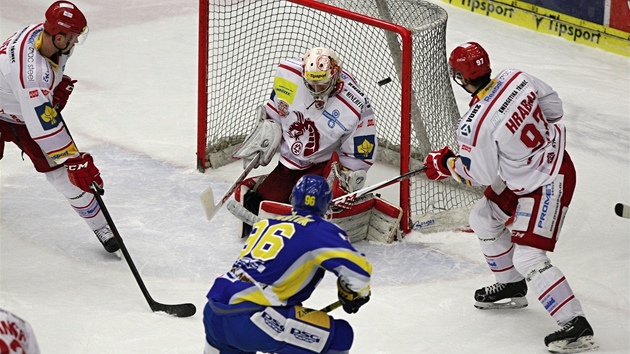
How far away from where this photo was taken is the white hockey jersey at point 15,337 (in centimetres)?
279

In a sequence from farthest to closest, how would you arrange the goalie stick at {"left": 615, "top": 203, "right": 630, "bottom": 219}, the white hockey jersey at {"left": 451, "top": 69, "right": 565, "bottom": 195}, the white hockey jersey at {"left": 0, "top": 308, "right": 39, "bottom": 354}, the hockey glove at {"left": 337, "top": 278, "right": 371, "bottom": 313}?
the goalie stick at {"left": 615, "top": 203, "right": 630, "bottom": 219}
the white hockey jersey at {"left": 451, "top": 69, "right": 565, "bottom": 195}
the hockey glove at {"left": 337, "top": 278, "right": 371, "bottom": 313}
the white hockey jersey at {"left": 0, "top": 308, "right": 39, "bottom": 354}

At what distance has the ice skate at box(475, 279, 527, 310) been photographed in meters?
4.83

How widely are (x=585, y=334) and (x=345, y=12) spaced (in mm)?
1951

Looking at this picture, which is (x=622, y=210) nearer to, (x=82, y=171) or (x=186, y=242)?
(x=186, y=242)

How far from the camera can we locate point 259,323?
11.7 ft

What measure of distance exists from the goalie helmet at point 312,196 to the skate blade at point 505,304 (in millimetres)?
1441

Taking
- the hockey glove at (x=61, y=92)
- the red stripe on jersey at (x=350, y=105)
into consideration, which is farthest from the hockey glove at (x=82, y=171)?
the red stripe on jersey at (x=350, y=105)

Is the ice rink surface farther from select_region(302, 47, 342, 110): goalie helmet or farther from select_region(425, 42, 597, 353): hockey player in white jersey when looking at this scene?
select_region(302, 47, 342, 110): goalie helmet

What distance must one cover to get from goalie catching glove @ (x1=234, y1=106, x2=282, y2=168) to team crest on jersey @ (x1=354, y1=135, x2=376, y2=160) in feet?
1.31

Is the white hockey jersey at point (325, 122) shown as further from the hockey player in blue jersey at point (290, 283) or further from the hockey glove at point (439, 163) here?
the hockey player in blue jersey at point (290, 283)

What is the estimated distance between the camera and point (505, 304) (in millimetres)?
4855

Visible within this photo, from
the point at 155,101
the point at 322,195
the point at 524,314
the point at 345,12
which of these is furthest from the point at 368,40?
the point at 322,195

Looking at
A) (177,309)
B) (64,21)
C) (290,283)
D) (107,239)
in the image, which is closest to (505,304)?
(177,309)

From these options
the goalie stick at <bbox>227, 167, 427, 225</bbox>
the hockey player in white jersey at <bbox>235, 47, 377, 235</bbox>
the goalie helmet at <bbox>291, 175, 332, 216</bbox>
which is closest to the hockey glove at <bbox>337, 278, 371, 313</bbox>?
the goalie helmet at <bbox>291, 175, 332, 216</bbox>
